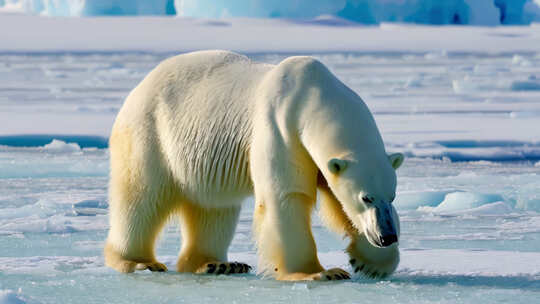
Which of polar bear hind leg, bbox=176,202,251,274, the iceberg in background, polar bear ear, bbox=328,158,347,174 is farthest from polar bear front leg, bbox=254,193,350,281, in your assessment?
the iceberg in background

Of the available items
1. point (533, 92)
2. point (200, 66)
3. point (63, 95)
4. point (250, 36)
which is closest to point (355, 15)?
point (250, 36)

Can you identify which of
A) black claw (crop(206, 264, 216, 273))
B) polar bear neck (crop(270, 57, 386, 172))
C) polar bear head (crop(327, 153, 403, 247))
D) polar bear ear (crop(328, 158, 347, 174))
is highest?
polar bear neck (crop(270, 57, 386, 172))

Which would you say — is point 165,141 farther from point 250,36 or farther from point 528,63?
point 250,36

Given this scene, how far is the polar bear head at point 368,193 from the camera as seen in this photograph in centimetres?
311

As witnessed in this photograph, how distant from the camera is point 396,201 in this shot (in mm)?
5512

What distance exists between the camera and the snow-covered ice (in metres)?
3.24

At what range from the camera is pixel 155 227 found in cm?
385

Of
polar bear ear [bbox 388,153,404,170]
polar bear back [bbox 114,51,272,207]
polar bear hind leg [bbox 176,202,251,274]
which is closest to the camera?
polar bear ear [bbox 388,153,404,170]

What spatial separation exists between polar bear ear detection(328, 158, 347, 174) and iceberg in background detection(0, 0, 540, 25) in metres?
21.5

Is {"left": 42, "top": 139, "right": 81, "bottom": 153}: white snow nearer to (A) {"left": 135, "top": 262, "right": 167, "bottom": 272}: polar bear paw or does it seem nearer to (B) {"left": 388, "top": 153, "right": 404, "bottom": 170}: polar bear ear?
(A) {"left": 135, "top": 262, "right": 167, "bottom": 272}: polar bear paw

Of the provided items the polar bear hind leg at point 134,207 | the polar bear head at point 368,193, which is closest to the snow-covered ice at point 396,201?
the polar bear hind leg at point 134,207

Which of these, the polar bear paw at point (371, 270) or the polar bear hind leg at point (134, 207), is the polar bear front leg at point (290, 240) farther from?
the polar bear hind leg at point (134, 207)

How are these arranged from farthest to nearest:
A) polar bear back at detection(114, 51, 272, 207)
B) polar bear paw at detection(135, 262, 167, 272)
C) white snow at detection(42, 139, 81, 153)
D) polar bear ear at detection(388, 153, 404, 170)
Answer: white snow at detection(42, 139, 81, 153), polar bear paw at detection(135, 262, 167, 272), polar bear back at detection(114, 51, 272, 207), polar bear ear at detection(388, 153, 404, 170)

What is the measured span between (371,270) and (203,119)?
0.90m
